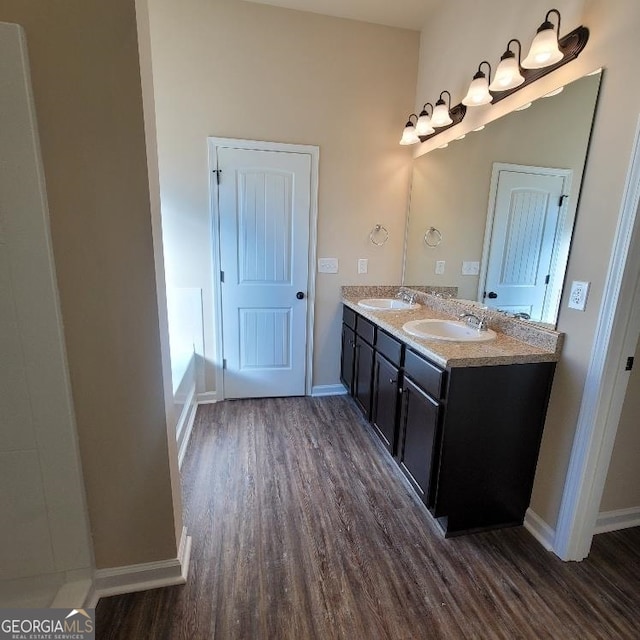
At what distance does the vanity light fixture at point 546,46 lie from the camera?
4.89 feet

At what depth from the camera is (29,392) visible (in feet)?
3.84

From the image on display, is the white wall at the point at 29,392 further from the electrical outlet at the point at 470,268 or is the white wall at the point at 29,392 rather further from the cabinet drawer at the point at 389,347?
the electrical outlet at the point at 470,268

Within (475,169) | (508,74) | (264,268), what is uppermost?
(508,74)

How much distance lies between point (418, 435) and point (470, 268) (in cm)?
119

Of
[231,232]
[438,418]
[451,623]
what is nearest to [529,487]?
[438,418]

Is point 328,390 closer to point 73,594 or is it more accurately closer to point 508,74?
point 73,594

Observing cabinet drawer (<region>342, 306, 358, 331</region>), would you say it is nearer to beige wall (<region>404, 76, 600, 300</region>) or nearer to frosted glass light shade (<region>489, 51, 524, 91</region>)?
beige wall (<region>404, 76, 600, 300</region>)

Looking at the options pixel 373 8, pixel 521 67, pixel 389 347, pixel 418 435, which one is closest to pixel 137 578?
pixel 418 435

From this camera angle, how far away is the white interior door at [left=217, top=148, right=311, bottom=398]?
2781 mm

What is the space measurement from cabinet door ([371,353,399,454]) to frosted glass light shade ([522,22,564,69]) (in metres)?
1.60

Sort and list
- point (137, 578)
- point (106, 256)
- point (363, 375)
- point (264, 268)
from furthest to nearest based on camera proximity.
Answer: point (264, 268) → point (363, 375) → point (137, 578) → point (106, 256)

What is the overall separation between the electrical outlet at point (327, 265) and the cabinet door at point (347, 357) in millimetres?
501

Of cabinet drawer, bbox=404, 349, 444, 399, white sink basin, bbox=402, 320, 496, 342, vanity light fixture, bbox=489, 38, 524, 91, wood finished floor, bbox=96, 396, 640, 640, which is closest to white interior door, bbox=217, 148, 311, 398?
wood finished floor, bbox=96, 396, 640, 640

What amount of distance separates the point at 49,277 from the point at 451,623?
186 centimetres
